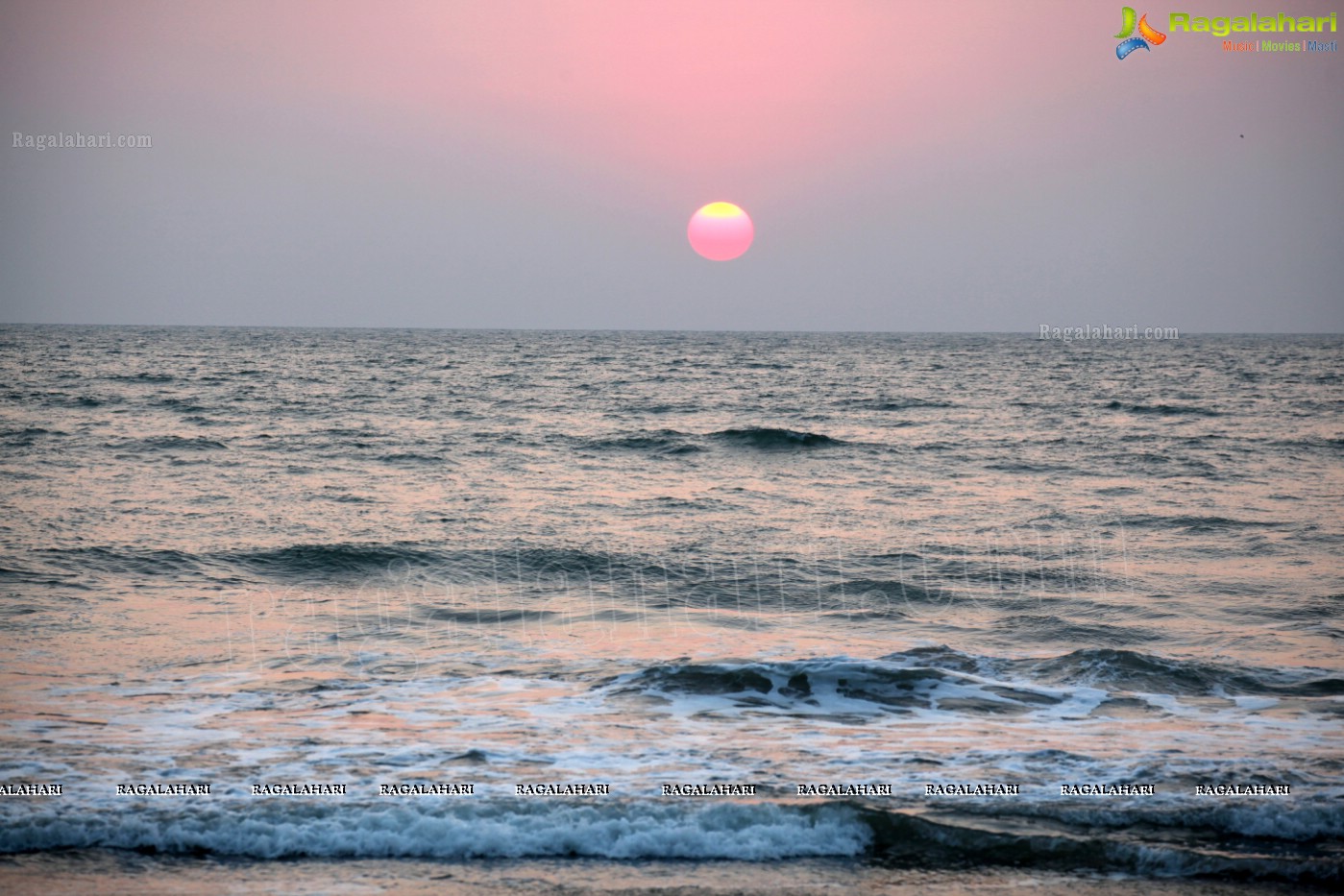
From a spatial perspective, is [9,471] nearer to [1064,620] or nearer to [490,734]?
[490,734]

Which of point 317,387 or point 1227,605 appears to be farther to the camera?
point 317,387

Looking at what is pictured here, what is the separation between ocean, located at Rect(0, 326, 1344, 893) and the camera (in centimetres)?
637

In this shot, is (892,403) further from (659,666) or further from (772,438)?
(659,666)

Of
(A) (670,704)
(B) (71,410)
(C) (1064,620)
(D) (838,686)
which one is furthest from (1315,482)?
(B) (71,410)

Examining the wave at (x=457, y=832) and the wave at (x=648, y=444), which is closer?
the wave at (x=457, y=832)

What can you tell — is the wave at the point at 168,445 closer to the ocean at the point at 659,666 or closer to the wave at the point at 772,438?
the ocean at the point at 659,666

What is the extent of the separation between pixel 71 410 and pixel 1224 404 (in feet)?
142

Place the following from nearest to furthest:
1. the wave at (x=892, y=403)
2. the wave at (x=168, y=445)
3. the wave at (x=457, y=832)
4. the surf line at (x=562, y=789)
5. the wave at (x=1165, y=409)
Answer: the wave at (x=457, y=832) < the surf line at (x=562, y=789) < the wave at (x=168, y=445) < the wave at (x=1165, y=409) < the wave at (x=892, y=403)

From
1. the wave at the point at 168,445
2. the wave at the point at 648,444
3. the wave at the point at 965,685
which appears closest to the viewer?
the wave at the point at 965,685

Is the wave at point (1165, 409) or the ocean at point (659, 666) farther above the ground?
the wave at point (1165, 409)

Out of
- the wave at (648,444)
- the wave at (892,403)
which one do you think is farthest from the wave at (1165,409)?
the wave at (648,444)

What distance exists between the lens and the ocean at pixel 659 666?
20.9 ft

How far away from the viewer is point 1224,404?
44281mm

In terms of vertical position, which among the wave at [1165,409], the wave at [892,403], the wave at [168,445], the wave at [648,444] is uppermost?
the wave at [892,403]
